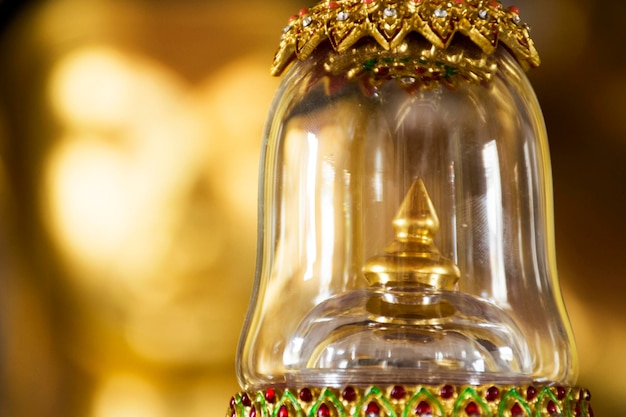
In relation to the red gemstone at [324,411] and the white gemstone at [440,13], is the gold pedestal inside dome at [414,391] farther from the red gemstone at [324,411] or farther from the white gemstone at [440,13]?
the white gemstone at [440,13]

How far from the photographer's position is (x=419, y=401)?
0.59 meters

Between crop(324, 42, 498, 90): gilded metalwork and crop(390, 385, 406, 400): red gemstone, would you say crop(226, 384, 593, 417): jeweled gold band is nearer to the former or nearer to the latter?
crop(390, 385, 406, 400): red gemstone

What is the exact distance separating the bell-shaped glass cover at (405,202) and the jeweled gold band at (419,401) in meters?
0.10

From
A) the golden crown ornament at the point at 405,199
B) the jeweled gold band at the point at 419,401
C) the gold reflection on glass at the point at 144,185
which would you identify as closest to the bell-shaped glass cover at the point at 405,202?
the golden crown ornament at the point at 405,199

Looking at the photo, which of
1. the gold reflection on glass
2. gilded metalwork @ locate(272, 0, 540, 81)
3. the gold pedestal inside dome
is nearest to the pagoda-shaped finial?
the gold pedestal inside dome

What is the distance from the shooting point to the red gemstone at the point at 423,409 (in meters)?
0.59

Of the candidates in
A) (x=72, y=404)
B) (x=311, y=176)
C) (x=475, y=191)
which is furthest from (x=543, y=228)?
(x=72, y=404)

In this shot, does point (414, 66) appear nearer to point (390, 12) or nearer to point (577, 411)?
point (390, 12)

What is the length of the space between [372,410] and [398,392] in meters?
0.02

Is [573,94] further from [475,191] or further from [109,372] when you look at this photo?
[109,372]

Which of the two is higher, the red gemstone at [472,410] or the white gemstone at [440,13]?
the white gemstone at [440,13]

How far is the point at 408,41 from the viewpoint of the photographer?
2.39 ft

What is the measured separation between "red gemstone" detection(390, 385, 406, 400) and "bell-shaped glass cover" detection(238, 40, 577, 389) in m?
0.13

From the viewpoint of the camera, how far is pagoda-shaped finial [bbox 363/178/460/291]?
27.9 inches
